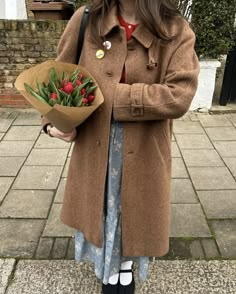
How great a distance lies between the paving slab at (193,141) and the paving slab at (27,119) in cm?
198

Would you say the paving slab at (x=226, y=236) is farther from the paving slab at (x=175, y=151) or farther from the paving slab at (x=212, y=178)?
the paving slab at (x=175, y=151)

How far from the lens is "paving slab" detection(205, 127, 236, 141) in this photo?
180 inches

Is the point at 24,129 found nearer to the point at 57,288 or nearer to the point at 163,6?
the point at 57,288

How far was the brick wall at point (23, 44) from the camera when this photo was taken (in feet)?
16.7

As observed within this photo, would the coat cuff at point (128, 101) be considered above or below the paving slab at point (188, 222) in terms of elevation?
above

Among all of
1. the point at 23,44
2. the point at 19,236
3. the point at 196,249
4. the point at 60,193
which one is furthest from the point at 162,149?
the point at 23,44

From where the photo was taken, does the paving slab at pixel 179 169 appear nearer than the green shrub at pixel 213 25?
Yes

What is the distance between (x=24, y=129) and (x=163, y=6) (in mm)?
3577

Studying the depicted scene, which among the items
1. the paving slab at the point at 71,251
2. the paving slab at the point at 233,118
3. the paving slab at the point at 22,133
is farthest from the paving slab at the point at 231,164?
the paving slab at the point at 22,133

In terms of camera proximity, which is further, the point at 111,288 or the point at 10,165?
the point at 10,165

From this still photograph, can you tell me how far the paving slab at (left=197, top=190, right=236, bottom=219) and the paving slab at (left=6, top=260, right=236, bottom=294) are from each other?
59cm

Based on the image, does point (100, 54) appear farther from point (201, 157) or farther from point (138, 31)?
point (201, 157)

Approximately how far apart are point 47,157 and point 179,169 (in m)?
1.47

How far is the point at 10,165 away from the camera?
3832 mm
